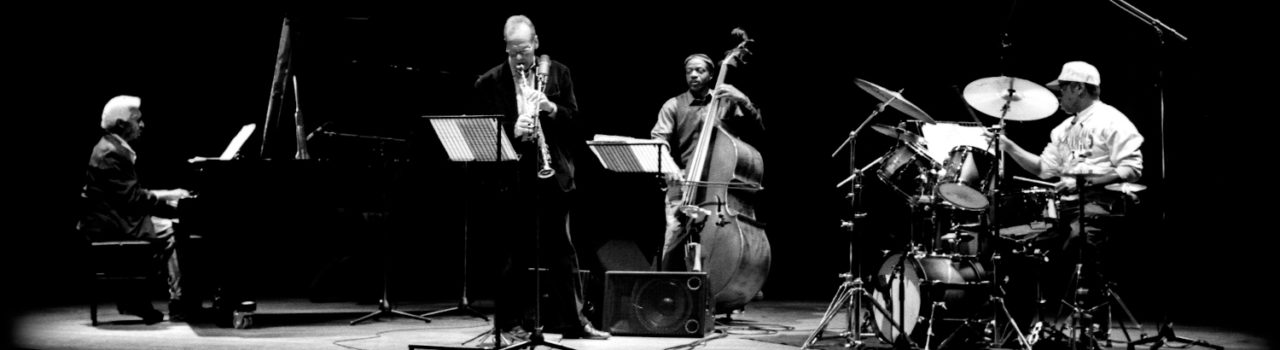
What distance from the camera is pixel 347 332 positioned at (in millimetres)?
5359

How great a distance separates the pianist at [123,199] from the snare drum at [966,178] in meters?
4.04

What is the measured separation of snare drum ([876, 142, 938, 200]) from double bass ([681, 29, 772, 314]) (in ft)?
2.57

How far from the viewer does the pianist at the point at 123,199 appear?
5914 millimetres

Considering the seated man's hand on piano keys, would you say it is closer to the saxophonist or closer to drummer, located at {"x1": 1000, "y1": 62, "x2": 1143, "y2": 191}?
the saxophonist

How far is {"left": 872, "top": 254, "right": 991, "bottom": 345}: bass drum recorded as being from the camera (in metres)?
4.57

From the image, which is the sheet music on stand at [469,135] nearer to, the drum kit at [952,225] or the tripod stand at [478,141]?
the tripod stand at [478,141]

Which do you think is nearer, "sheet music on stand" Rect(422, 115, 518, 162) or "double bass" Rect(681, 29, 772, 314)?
"sheet music on stand" Rect(422, 115, 518, 162)

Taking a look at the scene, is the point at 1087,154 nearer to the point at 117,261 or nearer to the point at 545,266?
the point at 545,266

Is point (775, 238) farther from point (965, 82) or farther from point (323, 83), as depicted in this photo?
point (323, 83)

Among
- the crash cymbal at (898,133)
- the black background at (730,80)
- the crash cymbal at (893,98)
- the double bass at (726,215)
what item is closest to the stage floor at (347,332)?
the double bass at (726,215)

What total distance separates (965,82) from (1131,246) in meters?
1.48

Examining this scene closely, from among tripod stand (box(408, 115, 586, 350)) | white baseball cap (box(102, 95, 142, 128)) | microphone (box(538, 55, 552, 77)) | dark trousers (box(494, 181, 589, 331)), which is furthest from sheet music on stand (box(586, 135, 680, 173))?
white baseball cap (box(102, 95, 142, 128))

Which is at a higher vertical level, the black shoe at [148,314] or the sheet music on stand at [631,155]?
the sheet music on stand at [631,155]

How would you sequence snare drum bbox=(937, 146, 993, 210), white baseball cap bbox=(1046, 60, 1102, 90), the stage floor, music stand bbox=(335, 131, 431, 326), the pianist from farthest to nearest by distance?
the pianist, music stand bbox=(335, 131, 431, 326), white baseball cap bbox=(1046, 60, 1102, 90), the stage floor, snare drum bbox=(937, 146, 993, 210)
